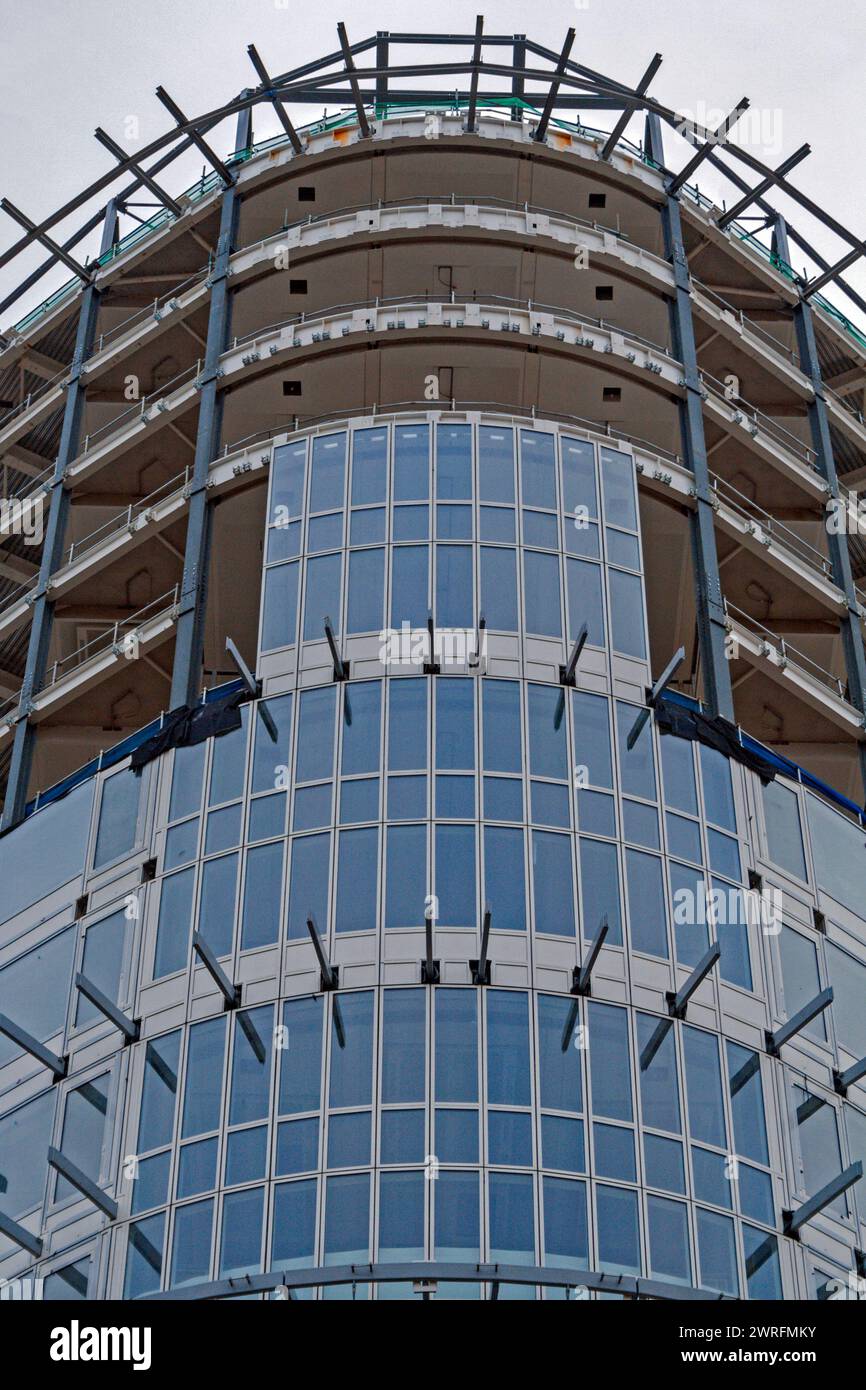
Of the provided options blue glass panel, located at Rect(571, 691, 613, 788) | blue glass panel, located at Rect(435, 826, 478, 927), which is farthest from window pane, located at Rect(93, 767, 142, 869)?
blue glass panel, located at Rect(571, 691, 613, 788)

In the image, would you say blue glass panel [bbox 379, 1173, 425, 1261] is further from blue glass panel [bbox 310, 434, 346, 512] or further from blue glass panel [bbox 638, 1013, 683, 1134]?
blue glass panel [bbox 310, 434, 346, 512]

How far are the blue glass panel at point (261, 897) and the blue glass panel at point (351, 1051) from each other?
2.24 m

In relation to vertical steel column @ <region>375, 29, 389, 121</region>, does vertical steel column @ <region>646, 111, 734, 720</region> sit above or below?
below

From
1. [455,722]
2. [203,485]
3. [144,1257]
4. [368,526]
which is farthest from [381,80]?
[144,1257]

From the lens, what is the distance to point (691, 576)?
167 feet

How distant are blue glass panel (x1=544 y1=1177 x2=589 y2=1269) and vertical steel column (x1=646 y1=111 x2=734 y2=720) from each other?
13713 mm

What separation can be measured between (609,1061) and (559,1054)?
2.96 feet

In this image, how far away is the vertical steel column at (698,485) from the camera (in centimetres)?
4634

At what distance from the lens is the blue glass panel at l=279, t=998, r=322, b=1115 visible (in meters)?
35.3

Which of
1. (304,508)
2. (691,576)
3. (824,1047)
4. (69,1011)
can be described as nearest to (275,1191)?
(69,1011)

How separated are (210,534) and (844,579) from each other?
16.1 metres

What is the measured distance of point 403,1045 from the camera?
3578cm

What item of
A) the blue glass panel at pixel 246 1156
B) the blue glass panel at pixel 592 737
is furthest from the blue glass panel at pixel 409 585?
the blue glass panel at pixel 246 1156
